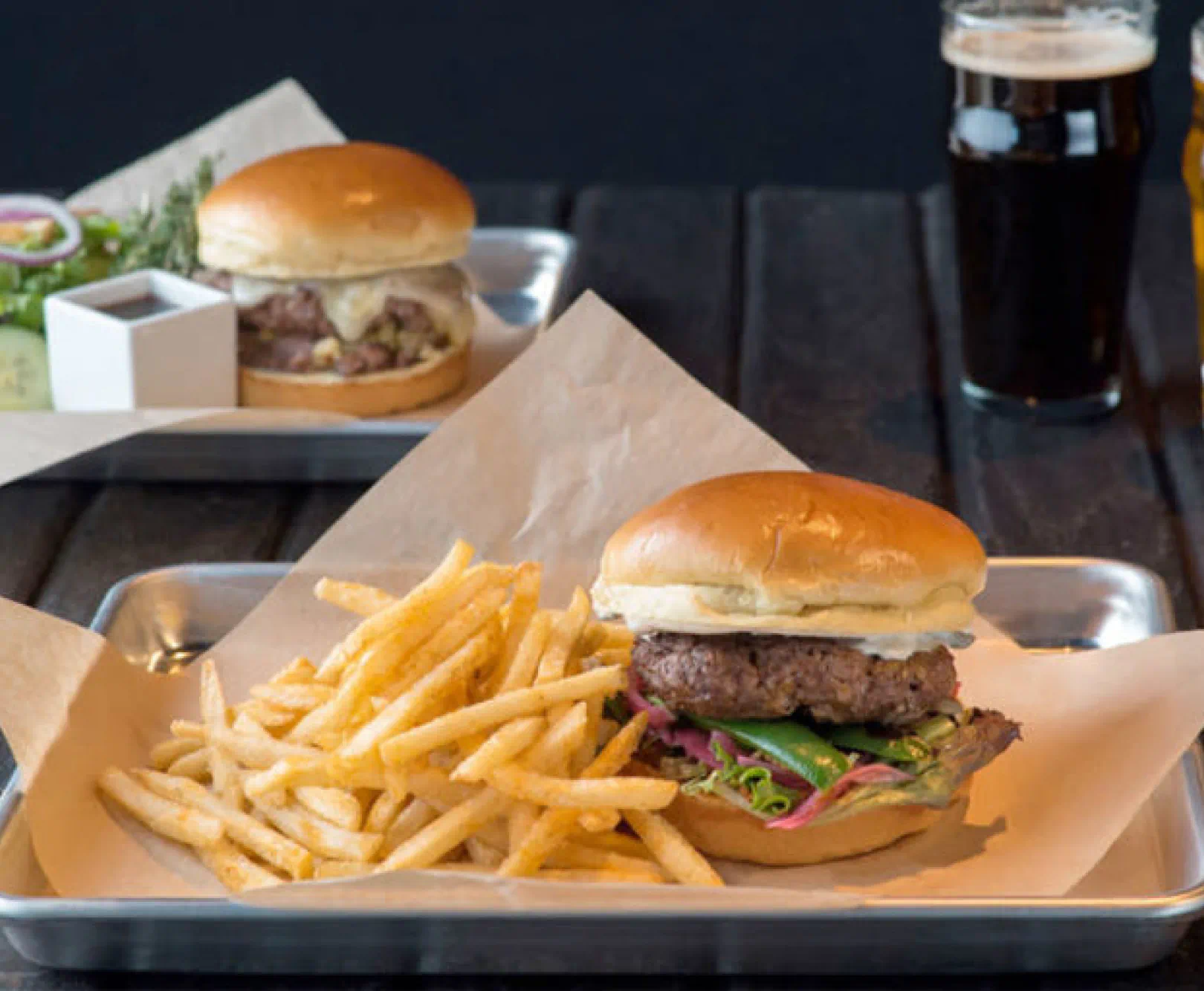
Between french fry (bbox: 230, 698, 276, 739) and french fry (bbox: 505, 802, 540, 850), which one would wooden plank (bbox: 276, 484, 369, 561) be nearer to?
french fry (bbox: 230, 698, 276, 739)

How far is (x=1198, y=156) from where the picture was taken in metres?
3.12

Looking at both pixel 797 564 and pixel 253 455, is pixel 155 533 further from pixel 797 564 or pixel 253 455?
pixel 797 564

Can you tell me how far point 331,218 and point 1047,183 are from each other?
1174 mm

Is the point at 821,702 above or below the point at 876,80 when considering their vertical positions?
above

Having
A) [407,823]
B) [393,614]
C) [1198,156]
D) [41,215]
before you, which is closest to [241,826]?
[407,823]

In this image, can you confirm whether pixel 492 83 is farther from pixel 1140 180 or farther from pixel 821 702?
pixel 821 702

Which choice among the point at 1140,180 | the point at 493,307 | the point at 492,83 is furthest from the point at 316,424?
the point at 492,83

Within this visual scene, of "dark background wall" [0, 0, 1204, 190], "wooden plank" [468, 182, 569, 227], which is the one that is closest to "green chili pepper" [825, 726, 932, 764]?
"wooden plank" [468, 182, 569, 227]

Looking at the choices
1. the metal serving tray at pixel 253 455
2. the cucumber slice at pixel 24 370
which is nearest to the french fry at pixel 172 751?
the metal serving tray at pixel 253 455

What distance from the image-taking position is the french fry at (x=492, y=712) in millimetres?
1961

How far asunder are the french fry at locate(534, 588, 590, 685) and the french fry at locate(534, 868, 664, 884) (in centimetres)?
23

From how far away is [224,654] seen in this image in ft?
8.15

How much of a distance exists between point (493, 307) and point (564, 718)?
1967 millimetres

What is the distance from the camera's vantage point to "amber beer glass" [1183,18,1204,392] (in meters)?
3.00
